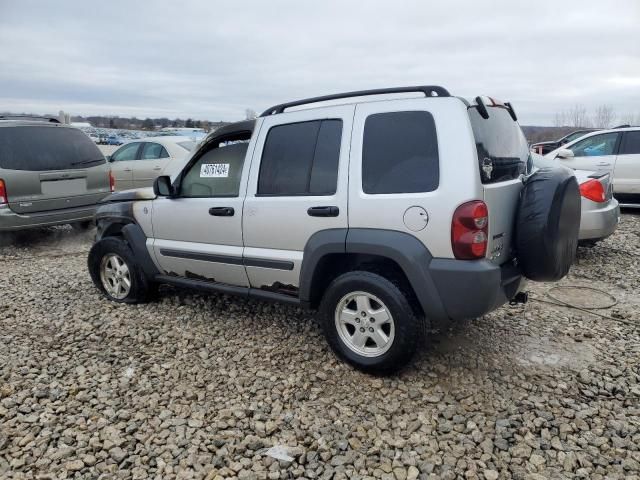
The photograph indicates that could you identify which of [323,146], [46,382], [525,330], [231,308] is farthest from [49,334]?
[525,330]

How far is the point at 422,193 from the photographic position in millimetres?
2791

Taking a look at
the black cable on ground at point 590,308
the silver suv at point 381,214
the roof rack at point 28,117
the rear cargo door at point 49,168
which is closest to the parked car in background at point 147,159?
the rear cargo door at point 49,168

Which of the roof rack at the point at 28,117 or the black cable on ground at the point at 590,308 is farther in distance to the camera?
the roof rack at the point at 28,117

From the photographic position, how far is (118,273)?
457 centimetres

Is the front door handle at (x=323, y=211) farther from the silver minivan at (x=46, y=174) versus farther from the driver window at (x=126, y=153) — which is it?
the driver window at (x=126, y=153)

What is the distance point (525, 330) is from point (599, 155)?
6439 mm

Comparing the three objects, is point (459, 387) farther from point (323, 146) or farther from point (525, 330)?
point (323, 146)

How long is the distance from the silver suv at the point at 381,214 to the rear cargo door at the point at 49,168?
3543 millimetres

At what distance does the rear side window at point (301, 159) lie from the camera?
10.5 ft

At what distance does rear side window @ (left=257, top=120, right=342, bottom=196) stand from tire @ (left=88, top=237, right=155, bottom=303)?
66.9 inches

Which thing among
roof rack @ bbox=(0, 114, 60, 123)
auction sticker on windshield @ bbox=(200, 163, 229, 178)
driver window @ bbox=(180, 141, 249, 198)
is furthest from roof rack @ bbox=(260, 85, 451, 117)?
roof rack @ bbox=(0, 114, 60, 123)

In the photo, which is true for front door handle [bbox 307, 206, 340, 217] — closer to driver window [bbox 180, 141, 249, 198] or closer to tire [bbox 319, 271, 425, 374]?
tire [bbox 319, 271, 425, 374]

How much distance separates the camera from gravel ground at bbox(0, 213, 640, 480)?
243cm

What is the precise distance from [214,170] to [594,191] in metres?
4.21
